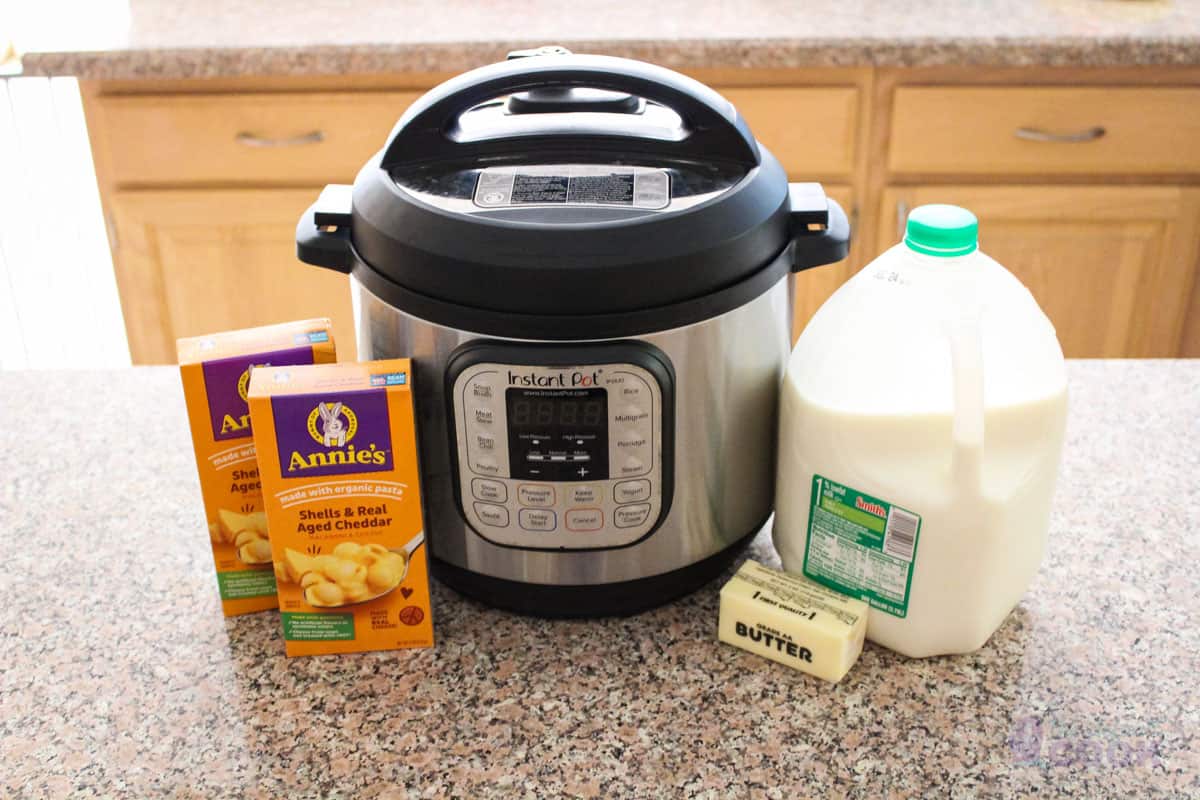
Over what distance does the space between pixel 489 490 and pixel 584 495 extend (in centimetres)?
6

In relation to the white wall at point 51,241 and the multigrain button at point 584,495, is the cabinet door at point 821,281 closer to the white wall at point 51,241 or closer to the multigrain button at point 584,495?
the white wall at point 51,241

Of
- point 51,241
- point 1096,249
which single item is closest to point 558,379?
point 1096,249

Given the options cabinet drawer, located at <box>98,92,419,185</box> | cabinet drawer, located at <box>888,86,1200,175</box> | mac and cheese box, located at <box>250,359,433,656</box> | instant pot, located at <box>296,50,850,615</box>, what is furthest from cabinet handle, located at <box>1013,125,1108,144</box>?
mac and cheese box, located at <box>250,359,433,656</box>

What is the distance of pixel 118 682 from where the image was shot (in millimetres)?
701

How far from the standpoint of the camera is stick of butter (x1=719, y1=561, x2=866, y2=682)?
0.69m

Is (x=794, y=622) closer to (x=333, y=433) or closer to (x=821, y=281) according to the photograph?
(x=333, y=433)

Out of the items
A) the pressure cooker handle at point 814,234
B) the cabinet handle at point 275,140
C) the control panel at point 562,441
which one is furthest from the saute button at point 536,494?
the cabinet handle at point 275,140

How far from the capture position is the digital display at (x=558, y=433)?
26.3 inches

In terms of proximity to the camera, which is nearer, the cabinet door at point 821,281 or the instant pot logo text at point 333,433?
the instant pot logo text at point 333,433

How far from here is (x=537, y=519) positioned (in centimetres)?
71

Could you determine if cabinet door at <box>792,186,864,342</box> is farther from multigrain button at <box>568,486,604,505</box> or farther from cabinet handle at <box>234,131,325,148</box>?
multigrain button at <box>568,486,604,505</box>

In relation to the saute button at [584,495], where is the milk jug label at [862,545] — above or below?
below

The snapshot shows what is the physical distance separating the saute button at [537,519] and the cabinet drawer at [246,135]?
1.28 m

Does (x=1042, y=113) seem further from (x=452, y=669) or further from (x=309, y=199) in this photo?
(x=452, y=669)
